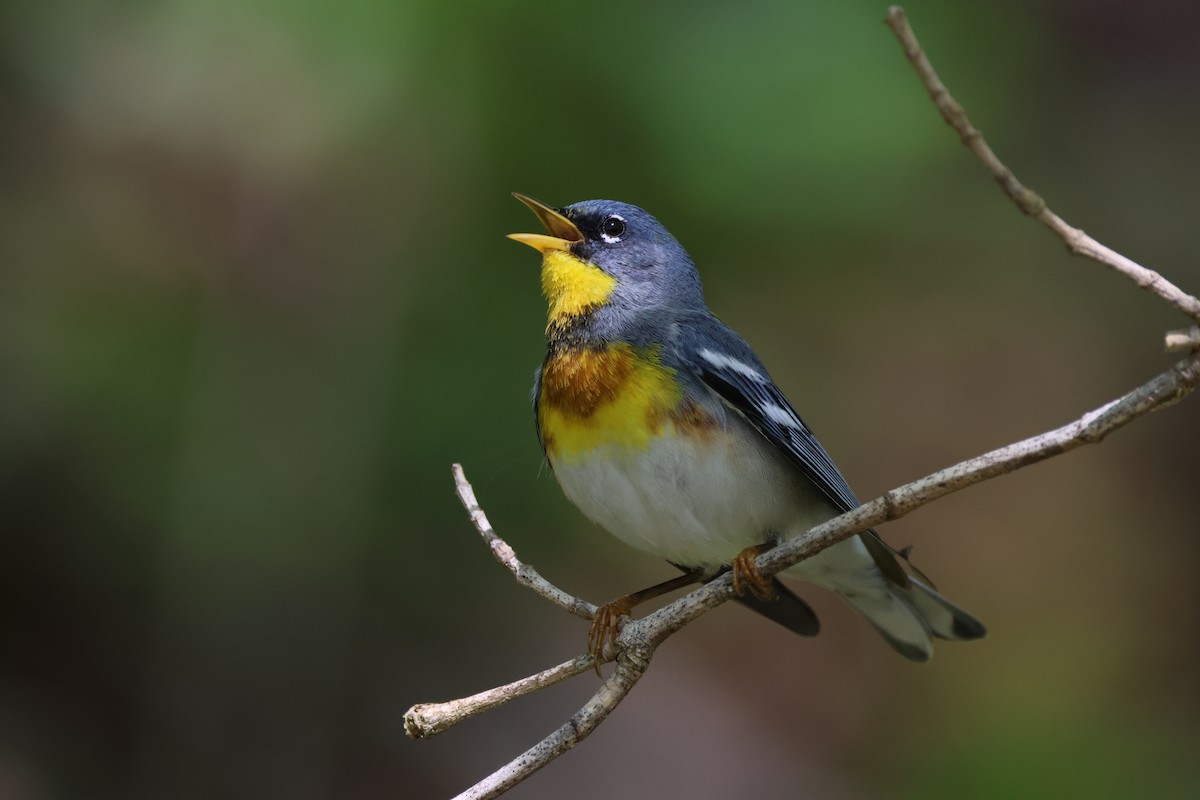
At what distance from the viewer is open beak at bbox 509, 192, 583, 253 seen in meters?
3.09

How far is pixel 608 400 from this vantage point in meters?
2.86

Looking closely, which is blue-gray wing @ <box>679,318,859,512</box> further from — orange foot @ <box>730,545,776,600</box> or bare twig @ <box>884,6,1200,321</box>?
bare twig @ <box>884,6,1200,321</box>

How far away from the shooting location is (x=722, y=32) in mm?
3797

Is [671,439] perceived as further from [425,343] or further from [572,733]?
[425,343]

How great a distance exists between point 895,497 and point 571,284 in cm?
152

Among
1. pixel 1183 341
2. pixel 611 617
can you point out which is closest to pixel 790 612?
pixel 611 617

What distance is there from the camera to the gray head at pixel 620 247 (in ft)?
10.4

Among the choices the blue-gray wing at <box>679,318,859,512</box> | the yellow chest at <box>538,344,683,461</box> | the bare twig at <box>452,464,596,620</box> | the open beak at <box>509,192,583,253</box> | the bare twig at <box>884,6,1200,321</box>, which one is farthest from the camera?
the open beak at <box>509,192,583,253</box>

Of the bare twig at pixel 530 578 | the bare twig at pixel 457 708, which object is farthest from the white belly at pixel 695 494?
the bare twig at pixel 457 708

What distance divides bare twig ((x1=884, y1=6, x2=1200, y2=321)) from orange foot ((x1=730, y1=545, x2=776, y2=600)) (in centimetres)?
128

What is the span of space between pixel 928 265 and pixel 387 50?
2.51 m

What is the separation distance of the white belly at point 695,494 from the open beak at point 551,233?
0.63 meters

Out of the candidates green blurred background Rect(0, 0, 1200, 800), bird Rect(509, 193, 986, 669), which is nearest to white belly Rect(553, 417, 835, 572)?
bird Rect(509, 193, 986, 669)

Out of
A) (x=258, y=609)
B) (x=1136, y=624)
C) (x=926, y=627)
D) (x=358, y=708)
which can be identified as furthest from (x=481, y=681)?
(x=1136, y=624)
